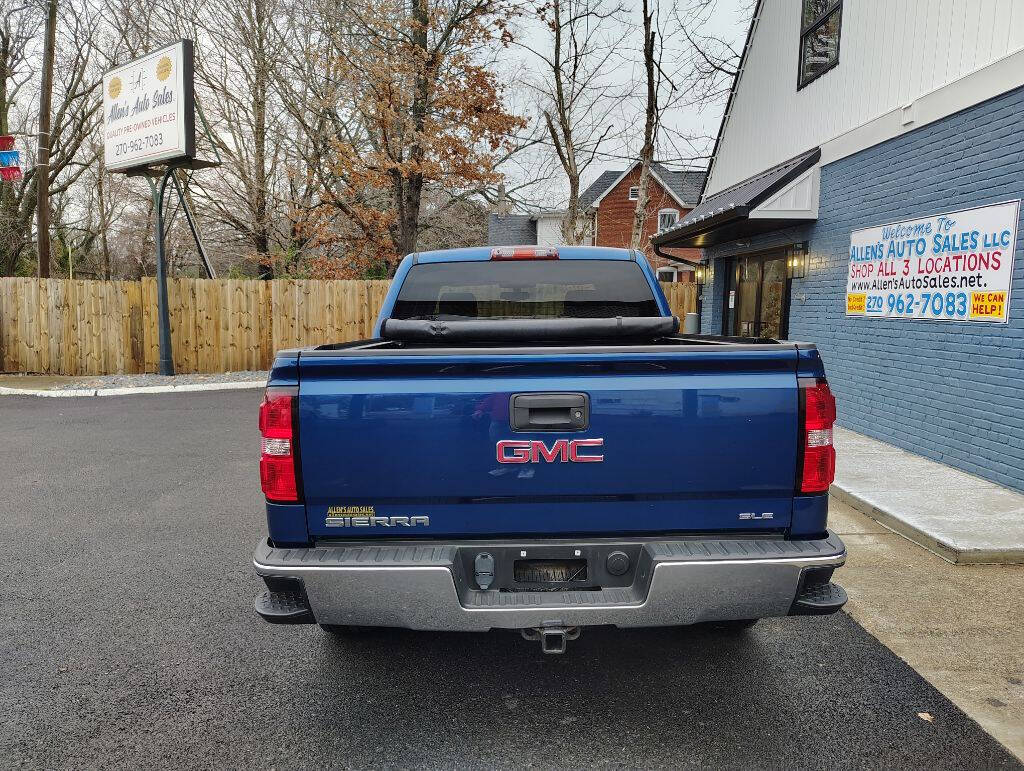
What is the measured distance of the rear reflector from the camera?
13.5 ft

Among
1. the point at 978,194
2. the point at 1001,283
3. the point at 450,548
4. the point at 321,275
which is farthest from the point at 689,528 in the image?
the point at 321,275

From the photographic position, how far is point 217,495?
6109 mm

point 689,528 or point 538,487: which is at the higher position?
point 538,487

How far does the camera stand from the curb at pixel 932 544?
445cm

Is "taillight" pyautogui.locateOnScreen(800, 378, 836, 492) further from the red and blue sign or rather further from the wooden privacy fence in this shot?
the red and blue sign

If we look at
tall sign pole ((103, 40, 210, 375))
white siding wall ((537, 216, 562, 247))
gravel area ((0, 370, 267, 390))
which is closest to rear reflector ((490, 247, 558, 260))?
gravel area ((0, 370, 267, 390))

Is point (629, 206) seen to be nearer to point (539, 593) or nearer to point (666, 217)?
point (666, 217)

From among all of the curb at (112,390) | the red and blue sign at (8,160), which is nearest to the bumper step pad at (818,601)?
the curb at (112,390)

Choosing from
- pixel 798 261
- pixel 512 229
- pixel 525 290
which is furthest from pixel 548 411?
pixel 512 229

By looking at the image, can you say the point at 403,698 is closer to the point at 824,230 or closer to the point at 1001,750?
the point at 1001,750

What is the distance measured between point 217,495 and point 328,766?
419 centimetres

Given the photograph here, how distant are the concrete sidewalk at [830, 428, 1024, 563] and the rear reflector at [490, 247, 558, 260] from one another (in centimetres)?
337

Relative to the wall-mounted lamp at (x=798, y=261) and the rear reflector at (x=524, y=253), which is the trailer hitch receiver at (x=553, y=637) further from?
the wall-mounted lamp at (x=798, y=261)

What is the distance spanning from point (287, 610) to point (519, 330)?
1685mm
